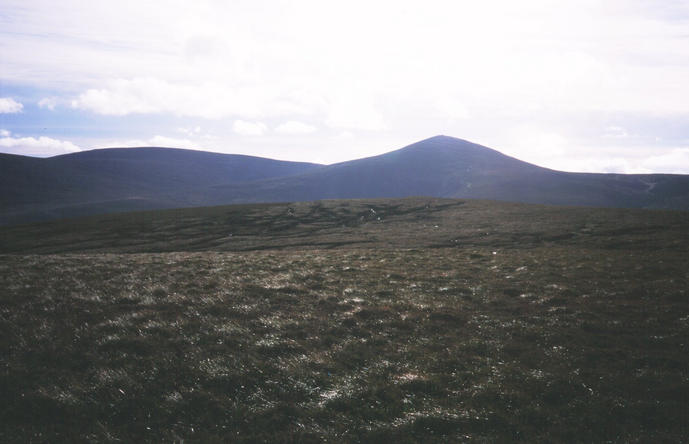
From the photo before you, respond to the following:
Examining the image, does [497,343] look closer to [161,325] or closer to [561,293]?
[561,293]

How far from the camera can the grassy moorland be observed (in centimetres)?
933

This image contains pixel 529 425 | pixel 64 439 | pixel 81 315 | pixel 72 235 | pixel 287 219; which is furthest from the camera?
pixel 287 219

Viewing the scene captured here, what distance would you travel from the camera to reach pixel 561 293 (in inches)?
834

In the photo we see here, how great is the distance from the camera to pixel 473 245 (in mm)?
47250

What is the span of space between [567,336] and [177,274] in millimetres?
23309

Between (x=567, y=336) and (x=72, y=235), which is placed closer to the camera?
(x=567, y=336)

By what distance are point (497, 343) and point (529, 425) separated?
17.8ft

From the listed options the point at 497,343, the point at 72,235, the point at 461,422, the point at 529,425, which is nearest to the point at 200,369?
the point at 461,422

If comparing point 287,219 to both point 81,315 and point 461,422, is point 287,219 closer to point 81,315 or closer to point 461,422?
point 81,315

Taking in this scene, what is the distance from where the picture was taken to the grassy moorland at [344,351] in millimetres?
9328

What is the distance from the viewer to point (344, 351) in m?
13.7

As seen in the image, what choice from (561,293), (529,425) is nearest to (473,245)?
(561,293)

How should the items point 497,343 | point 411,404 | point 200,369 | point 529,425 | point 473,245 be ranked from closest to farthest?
point 529,425 → point 411,404 → point 200,369 → point 497,343 → point 473,245

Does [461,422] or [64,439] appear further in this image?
[461,422]
